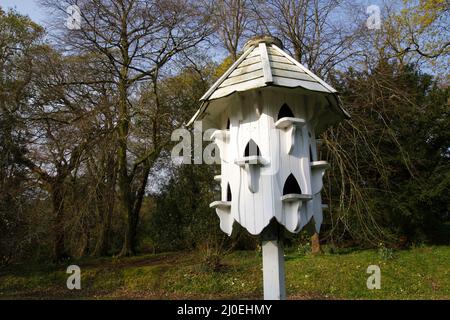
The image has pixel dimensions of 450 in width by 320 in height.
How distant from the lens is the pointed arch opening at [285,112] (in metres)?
3.49

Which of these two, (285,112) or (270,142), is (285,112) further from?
(270,142)

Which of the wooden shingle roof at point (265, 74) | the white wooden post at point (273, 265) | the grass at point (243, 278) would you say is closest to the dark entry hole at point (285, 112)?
the wooden shingle roof at point (265, 74)

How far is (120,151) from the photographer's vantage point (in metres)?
11.3

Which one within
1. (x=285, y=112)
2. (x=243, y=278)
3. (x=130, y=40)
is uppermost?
(x=130, y=40)

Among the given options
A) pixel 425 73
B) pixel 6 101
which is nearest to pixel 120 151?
pixel 6 101

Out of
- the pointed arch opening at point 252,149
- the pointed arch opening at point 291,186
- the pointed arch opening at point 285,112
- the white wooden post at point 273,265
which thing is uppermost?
the pointed arch opening at point 285,112

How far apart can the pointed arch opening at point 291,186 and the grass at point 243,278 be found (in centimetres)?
547

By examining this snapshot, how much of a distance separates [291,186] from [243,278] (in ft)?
21.5

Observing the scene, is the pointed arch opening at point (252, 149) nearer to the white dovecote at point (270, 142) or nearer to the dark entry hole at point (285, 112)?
the white dovecote at point (270, 142)

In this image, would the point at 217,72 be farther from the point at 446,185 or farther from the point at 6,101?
the point at 446,185

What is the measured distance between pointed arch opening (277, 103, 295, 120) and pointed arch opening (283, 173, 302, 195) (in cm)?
57

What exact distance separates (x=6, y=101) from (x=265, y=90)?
9.88m

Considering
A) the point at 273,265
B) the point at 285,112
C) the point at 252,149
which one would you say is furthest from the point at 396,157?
the point at 273,265

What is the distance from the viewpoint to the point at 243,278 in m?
9.41
